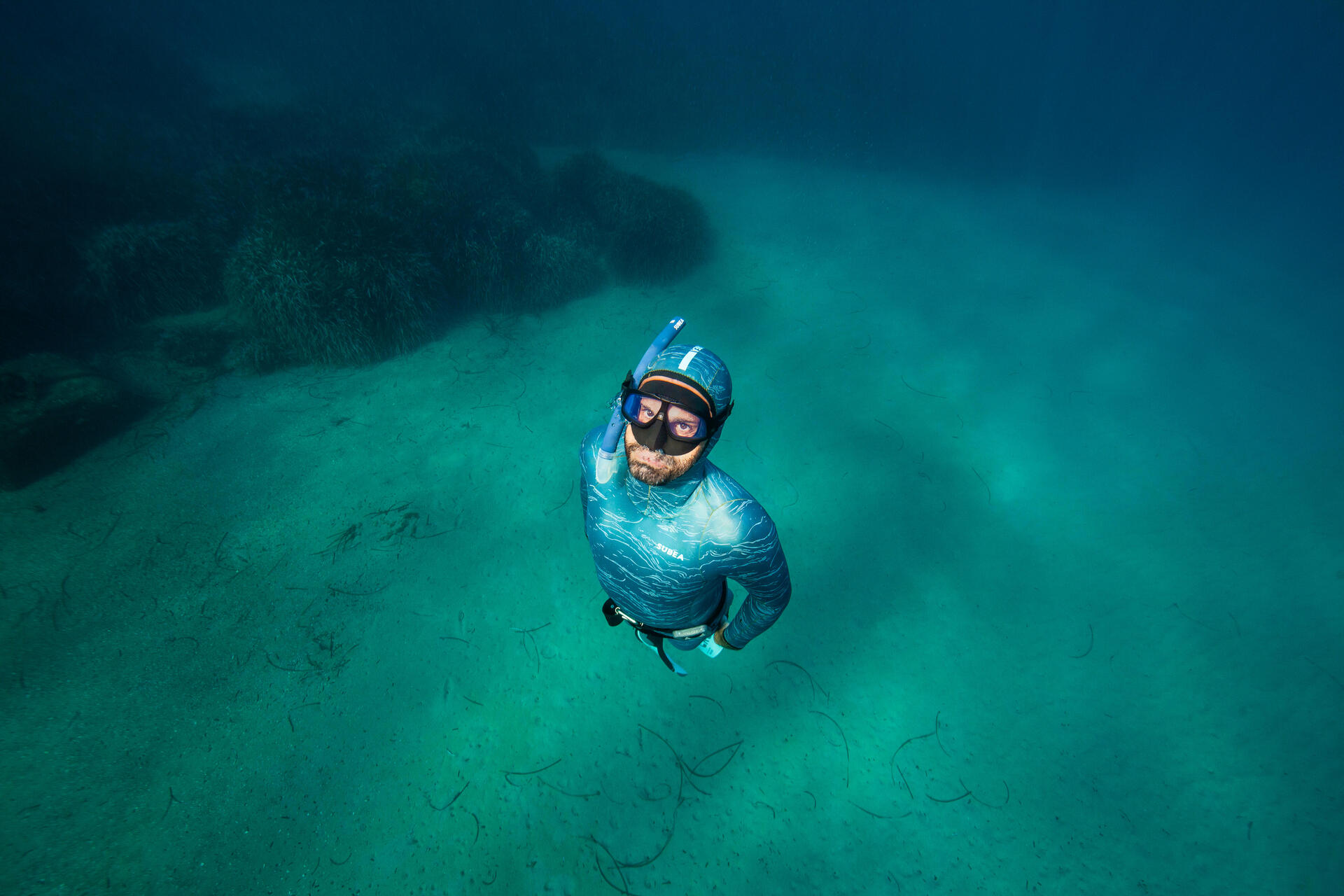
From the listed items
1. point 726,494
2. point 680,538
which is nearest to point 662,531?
point 680,538

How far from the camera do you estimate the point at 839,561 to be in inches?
149

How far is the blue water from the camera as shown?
7.87 feet

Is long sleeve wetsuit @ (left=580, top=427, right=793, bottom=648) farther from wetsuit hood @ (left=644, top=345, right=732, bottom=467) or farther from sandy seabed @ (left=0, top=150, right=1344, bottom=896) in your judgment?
sandy seabed @ (left=0, top=150, right=1344, bottom=896)

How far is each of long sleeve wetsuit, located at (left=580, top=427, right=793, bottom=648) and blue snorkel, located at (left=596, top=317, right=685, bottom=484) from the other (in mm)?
30

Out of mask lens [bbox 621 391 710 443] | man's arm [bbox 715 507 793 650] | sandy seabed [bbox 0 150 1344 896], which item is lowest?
sandy seabed [bbox 0 150 1344 896]

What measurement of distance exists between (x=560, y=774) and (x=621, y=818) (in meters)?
0.41

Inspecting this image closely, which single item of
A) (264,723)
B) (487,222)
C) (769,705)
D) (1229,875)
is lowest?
(1229,875)

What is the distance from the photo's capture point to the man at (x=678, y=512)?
1.34 m

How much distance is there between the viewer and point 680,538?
4.97 ft

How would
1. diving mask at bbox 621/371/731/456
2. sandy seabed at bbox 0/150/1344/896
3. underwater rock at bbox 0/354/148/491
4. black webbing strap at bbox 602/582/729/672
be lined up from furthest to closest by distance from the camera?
underwater rock at bbox 0/354/148/491, sandy seabed at bbox 0/150/1344/896, black webbing strap at bbox 602/582/729/672, diving mask at bbox 621/371/731/456

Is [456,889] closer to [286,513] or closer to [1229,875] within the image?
[286,513]

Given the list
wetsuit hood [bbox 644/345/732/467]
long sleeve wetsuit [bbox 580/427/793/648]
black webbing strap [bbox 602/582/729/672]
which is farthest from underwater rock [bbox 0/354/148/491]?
wetsuit hood [bbox 644/345/732/467]

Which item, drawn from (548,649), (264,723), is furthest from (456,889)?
(264,723)

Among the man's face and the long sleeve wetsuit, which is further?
the long sleeve wetsuit
